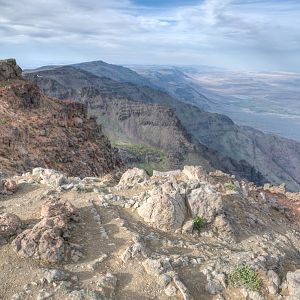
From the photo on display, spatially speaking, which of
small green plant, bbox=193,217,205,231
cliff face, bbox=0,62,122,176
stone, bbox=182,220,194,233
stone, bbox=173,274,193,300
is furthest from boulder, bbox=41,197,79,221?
cliff face, bbox=0,62,122,176

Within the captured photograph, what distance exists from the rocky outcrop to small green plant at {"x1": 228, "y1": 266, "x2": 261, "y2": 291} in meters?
53.1

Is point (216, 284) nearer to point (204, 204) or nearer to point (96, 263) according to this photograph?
point (96, 263)

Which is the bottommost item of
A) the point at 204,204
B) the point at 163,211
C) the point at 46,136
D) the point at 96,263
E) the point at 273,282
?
the point at 46,136

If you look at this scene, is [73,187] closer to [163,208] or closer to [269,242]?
[163,208]

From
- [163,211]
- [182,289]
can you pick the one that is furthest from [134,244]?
[163,211]

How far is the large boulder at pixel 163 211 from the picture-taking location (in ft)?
54.6

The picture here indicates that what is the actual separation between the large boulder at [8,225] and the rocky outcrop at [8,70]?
49.2m

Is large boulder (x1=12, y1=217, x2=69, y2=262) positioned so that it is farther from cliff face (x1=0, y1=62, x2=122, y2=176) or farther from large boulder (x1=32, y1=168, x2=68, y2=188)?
cliff face (x1=0, y1=62, x2=122, y2=176)

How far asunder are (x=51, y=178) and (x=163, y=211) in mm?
6110

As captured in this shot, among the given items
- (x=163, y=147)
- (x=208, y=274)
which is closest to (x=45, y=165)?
(x=208, y=274)

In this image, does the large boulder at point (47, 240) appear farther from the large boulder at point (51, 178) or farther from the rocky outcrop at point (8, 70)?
the rocky outcrop at point (8, 70)

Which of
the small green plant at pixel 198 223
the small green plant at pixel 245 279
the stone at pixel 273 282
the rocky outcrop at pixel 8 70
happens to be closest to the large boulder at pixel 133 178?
the small green plant at pixel 198 223

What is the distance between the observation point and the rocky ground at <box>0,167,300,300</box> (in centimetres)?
1283

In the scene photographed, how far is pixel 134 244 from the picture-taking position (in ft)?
47.9
